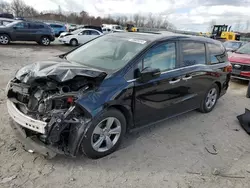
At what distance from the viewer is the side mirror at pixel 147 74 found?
3.33 m

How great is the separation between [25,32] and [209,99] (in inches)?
577

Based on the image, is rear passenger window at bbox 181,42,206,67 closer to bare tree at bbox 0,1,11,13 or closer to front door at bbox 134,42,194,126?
front door at bbox 134,42,194,126

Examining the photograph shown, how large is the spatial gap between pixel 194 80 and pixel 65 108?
267cm

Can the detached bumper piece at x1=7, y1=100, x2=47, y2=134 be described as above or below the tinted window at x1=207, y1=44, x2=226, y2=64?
below

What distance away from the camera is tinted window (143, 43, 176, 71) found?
11.6ft

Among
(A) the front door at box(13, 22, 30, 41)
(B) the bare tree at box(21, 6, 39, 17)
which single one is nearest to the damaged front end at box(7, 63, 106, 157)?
(A) the front door at box(13, 22, 30, 41)

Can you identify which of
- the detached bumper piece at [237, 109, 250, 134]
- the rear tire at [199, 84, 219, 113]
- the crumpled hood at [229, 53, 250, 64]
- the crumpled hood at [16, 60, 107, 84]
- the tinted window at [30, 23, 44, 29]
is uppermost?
the crumpled hood at [16, 60, 107, 84]

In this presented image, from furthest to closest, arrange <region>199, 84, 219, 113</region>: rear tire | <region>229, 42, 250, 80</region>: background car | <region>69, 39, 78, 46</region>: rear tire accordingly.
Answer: <region>69, 39, 78, 46</region>: rear tire → <region>229, 42, 250, 80</region>: background car → <region>199, 84, 219, 113</region>: rear tire

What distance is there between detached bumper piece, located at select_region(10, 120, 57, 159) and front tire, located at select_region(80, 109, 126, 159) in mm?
408

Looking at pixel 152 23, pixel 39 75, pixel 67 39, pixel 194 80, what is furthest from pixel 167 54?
pixel 152 23

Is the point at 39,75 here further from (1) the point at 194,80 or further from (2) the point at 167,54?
(1) the point at 194,80

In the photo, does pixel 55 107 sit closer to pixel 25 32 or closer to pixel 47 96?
pixel 47 96

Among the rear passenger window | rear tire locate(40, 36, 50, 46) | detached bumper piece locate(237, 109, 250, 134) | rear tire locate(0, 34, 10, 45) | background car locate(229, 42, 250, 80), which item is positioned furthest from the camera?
rear tire locate(40, 36, 50, 46)

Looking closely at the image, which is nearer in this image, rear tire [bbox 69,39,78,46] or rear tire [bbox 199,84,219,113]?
rear tire [bbox 199,84,219,113]
